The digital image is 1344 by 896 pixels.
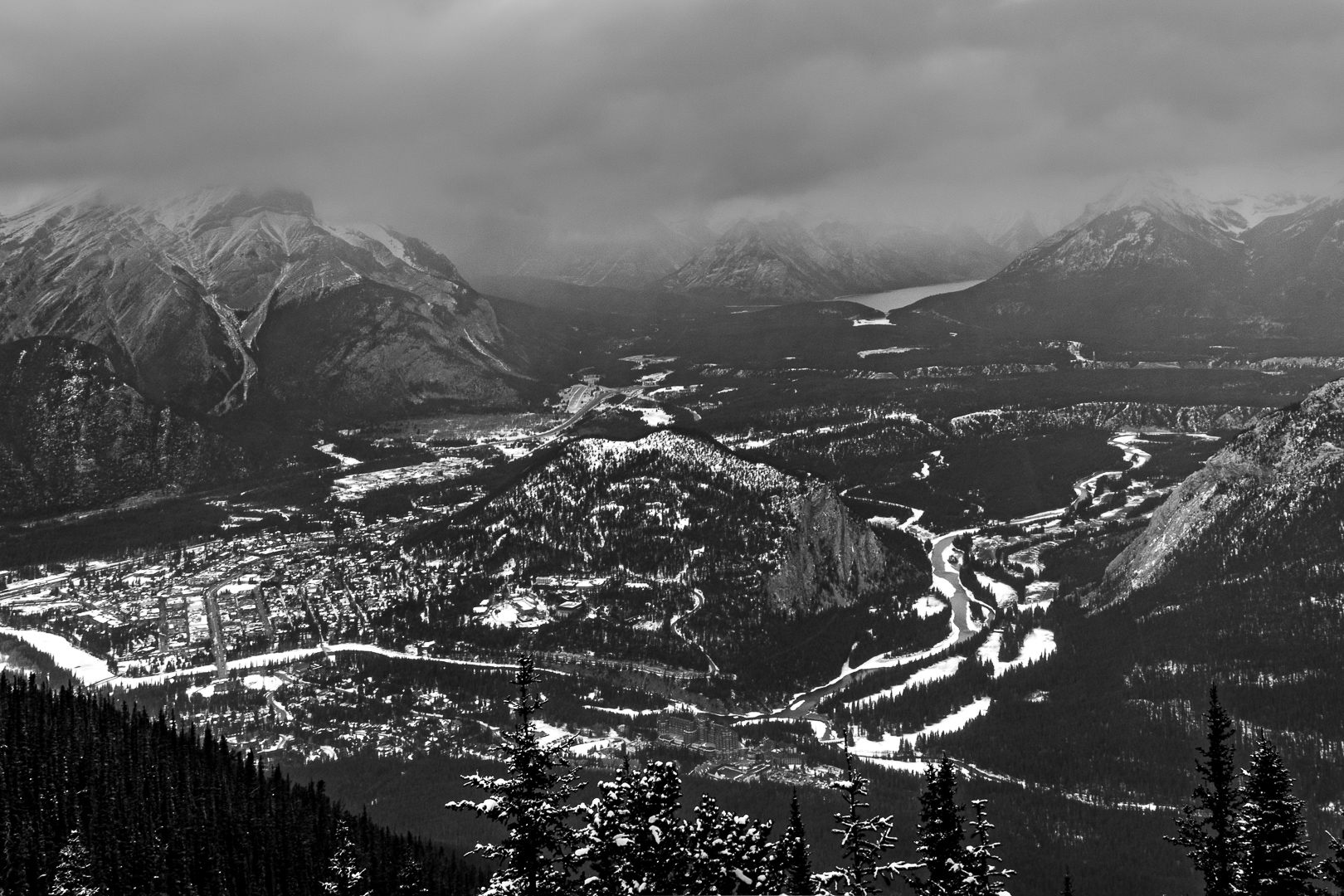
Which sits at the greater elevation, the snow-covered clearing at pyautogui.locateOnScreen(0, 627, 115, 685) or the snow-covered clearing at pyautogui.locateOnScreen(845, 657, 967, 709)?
the snow-covered clearing at pyautogui.locateOnScreen(0, 627, 115, 685)

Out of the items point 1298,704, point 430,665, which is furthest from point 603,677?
point 1298,704

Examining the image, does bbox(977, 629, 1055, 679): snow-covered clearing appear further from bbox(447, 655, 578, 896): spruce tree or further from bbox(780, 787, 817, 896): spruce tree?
bbox(447, 655, 578, 896): spruce tree

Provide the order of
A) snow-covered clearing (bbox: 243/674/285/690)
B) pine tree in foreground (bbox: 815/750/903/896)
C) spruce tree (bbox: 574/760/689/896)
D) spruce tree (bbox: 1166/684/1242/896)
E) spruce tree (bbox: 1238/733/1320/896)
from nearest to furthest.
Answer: spruce tree (bbox: 574/760/689/896) → pine tree in foreground (bbox: 815/750/903/896) → spruce tree (bbox: 1238/733/1320/896) → spruce tree (bbox: 1166/684/1242/896) → snow-covered clearing (bbox: 243/674/285/690)

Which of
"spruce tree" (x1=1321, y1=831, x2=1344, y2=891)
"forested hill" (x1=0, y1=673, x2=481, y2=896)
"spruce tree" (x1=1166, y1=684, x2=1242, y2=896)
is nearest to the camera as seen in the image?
"spruce tree" (x1=1321, y1=831, x2=1344, y2=891)

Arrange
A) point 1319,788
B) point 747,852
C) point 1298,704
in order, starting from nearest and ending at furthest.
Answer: point 747,852
point 1319,788
point 1298,704

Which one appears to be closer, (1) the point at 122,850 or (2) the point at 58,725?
(1) the point at 122,850

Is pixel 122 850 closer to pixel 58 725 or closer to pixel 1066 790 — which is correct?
pixel 58 725

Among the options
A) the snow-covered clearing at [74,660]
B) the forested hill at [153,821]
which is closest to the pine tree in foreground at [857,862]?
the forested hill at [153,821]

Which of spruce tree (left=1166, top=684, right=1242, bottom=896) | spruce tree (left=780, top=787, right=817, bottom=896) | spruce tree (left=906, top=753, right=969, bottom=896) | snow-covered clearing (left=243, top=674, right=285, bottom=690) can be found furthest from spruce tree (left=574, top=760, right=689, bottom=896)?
snow-covered clearing (left=243, top=674, right=285, bottom=690)
